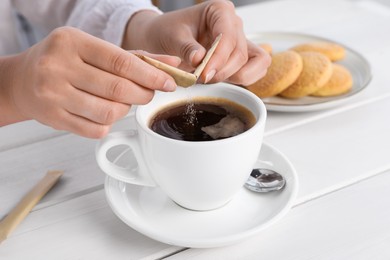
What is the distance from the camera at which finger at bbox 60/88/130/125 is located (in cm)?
58

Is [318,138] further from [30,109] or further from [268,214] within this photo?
[30,109]

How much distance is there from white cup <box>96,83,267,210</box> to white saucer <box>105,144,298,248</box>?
0.7 inches

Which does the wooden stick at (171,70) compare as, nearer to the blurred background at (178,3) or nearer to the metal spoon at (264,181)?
the metal spoon at (264,181)

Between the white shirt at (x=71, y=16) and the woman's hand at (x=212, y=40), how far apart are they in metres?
0.14

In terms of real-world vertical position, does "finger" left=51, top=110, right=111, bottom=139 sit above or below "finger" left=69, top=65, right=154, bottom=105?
below

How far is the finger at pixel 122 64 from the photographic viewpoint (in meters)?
0.56

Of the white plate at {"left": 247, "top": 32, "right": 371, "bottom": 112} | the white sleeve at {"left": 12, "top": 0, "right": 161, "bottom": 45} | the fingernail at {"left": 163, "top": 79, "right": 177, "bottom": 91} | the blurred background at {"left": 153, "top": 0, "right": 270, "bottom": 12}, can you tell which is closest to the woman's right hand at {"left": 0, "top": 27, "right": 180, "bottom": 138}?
the fingernail at {"left": 163, "top": 79, "right": 177, "bottom": 91}

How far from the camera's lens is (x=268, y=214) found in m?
0.59

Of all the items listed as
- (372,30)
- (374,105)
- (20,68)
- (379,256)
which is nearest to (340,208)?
(379,256)

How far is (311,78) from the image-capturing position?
87 cm

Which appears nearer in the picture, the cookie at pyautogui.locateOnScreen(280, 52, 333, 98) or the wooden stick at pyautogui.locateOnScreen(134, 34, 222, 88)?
the wooden stick at pyautogui.locateOnScreen(134, 34, 222, 88)

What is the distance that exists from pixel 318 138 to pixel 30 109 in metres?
0.43

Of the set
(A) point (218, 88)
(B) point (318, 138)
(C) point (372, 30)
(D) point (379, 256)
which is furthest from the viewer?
(C) point (372, 30)

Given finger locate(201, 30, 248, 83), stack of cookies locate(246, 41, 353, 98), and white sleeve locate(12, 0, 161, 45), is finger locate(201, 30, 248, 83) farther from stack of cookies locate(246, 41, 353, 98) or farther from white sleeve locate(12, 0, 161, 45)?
white sleeve locate(12, 0, 161, 45)
